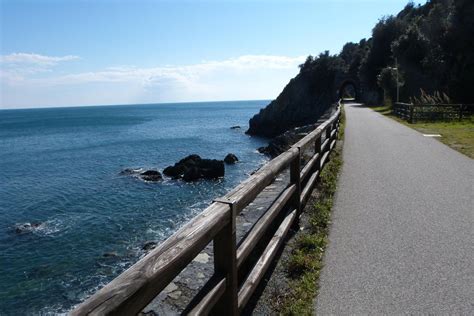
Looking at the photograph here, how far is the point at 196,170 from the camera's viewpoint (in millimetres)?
26672

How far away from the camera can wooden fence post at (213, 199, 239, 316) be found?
9.39ft

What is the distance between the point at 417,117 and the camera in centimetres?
2444

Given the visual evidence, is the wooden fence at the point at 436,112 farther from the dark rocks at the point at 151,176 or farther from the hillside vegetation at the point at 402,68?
the dark rocks at the point at 151,176

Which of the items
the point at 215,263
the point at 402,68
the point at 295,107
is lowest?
the point at 215,263

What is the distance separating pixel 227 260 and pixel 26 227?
17.6 meters

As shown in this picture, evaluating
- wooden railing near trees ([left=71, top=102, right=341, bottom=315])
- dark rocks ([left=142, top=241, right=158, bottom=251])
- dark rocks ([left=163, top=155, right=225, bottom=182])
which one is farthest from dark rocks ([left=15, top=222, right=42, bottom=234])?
wooden railing near trees ([left=71, top=102, right=341, bottom=315])

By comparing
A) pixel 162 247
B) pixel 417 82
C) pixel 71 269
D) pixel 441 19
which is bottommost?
pixel 71 269

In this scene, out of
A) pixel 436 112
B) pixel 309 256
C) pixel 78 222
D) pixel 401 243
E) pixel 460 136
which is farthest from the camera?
pixel 436 112

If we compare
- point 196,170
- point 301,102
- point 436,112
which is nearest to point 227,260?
point 196,170

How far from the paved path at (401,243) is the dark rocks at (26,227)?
14391 mm

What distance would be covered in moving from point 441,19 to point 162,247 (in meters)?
44.1

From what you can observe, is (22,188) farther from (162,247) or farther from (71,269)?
(162,247)

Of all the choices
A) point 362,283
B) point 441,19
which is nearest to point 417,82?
point 441,19

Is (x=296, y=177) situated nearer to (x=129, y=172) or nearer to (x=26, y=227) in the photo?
(x=26, y=227)
